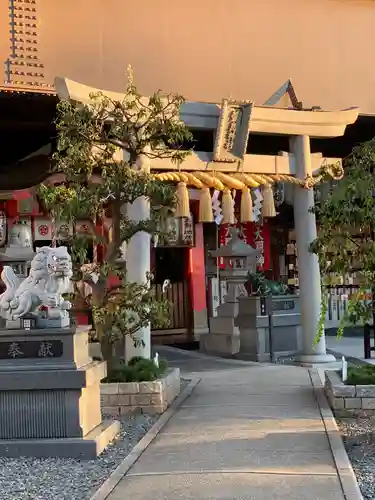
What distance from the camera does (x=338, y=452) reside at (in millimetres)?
5281

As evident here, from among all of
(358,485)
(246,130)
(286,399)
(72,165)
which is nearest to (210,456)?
(358,485)

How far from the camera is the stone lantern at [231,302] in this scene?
13.2m

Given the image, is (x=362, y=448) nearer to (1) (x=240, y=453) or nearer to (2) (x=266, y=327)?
(1) (x=240, y=453)

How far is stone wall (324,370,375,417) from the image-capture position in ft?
22.8

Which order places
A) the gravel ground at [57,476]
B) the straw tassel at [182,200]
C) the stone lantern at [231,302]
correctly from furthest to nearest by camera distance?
1. the stone lantern at [231,302]
2. the straw tassel at [182,200]
3. the gravel ground at [57,476]

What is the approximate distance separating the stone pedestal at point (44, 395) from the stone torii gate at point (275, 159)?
3.58 m

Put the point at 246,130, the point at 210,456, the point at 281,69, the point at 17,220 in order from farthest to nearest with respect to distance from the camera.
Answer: the point at 17,220
the point at 281,69
the point at 246,130
the point at 210,456

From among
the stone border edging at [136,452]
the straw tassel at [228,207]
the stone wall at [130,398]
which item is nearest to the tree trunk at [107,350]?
the stone wall at [130,398]

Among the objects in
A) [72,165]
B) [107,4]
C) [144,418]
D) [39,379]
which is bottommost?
[144,418]

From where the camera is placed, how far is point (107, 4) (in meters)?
11.4

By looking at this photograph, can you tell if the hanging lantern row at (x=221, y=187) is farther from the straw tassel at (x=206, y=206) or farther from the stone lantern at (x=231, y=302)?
the stone lantern at (x=231, y=302)

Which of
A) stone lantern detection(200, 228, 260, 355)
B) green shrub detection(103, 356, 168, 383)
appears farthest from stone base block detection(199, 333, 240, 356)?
green shrub detection(103, 356, 168, 383)

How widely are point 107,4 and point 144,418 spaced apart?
7442 millimetres

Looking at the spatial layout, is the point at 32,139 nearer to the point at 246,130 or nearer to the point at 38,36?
the point at 38,36
